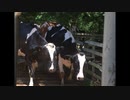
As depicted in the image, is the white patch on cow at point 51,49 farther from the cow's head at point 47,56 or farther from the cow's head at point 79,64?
the cow's head at point 79,64

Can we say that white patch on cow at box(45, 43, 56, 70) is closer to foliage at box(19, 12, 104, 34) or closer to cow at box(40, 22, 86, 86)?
cow at box(40, 22, 86, 86)

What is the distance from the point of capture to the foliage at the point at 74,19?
10.5m

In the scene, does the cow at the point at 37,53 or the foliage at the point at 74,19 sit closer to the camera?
the foliage at the point at 74,19

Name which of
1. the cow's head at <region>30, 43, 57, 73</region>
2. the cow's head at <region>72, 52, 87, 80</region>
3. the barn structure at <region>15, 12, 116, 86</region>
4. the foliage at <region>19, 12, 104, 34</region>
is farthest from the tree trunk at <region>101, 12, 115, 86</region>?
the cow's head at <region>30, 43, 57, 73</region>

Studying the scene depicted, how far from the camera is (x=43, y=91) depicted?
1070 cm

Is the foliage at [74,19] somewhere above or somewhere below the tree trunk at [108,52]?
above

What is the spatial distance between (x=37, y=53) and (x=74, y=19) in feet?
3.85

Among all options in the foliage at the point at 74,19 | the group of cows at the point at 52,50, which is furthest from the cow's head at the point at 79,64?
the foliage at the point at 74,19

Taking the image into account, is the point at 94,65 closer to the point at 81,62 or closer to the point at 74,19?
the point at 81,62

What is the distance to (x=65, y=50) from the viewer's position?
10859 millimetres

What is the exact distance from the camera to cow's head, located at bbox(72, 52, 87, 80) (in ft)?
35.4

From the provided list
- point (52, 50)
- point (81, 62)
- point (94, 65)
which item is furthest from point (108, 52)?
point (52, 50)
